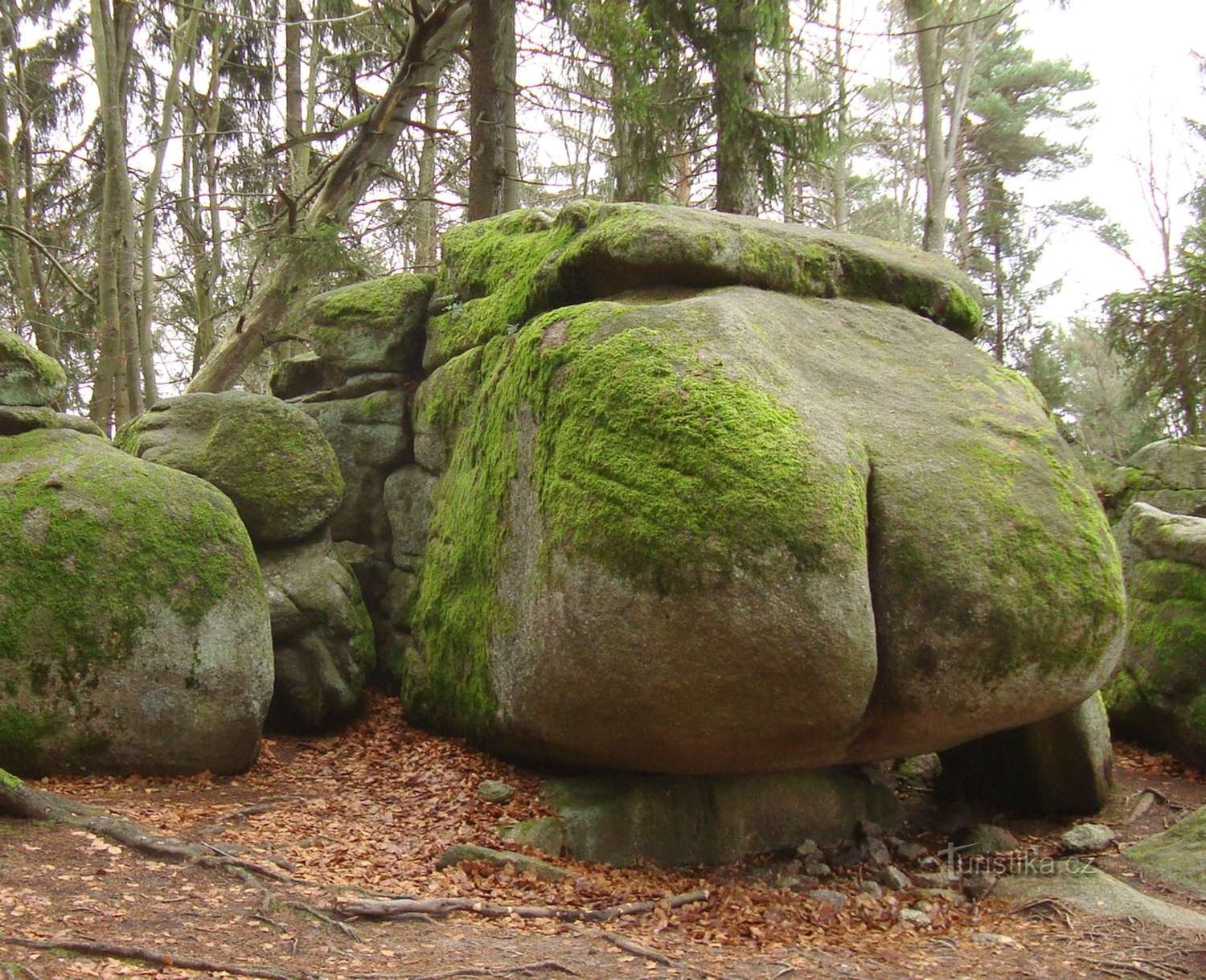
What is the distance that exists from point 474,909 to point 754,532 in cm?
231

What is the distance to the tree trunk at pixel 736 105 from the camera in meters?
11.3

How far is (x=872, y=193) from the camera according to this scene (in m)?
32.5

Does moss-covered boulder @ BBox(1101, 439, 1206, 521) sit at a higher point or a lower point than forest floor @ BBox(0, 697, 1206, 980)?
higher

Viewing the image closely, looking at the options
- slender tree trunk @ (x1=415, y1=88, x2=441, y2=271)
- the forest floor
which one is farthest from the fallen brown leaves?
slender tree trunk @ (x1=415, y1=88, x2=441, y2=271)

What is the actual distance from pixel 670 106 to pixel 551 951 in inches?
394

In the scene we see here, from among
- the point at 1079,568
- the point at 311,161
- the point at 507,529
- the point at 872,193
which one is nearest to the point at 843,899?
the point at 1079,568

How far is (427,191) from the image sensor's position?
17.8m

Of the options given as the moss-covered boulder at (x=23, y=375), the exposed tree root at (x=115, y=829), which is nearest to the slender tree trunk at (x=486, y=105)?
the moss-covered boulder at (x=23, y=375)

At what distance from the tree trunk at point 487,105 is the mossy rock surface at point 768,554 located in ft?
18.1

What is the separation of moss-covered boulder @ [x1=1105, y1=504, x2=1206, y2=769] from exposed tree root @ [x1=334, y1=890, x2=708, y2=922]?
215 inches

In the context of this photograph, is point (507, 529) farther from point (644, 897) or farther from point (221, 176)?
point (221, 176)

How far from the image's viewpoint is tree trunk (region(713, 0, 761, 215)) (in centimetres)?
1132

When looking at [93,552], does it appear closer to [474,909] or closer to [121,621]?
[121,621]

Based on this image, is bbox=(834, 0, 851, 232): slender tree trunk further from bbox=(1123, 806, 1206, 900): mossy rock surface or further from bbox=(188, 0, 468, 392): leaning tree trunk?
bbox=(1123, 806, 1206, 900): mossy rock surface
